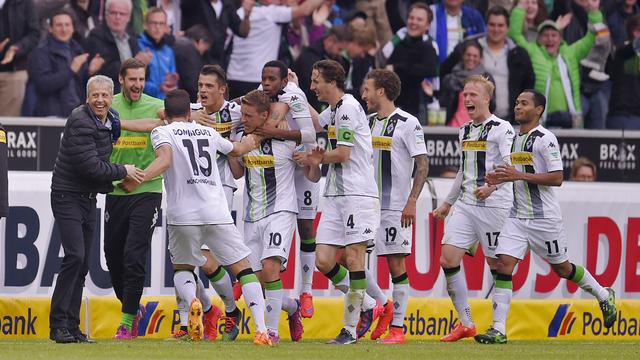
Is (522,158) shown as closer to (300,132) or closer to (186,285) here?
(300,132)

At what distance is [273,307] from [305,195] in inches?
52.4

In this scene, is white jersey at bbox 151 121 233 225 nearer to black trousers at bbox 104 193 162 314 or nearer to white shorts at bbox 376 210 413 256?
black trousers at bbox 104 193 162 314

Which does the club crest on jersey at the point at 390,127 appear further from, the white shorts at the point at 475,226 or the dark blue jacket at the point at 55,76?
the dark blue jacket at the point at 55,76

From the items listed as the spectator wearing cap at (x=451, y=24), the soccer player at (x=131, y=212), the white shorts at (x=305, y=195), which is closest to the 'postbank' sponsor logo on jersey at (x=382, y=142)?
the white shorts at (x=305, y=195)

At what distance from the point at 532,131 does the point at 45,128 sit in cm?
561

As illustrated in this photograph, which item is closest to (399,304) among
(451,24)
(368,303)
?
(368,303)

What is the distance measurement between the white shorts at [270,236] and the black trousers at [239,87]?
4848 mm

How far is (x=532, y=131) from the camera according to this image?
13.2m

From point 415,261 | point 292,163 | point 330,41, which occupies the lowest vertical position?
point 415,261

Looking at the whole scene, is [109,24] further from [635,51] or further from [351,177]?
[635,51]

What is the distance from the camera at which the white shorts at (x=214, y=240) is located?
1170cm

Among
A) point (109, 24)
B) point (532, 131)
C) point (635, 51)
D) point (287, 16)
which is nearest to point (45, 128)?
point (109, 24)

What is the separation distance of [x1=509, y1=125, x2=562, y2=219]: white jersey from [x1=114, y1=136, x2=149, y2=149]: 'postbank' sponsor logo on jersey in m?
3.33

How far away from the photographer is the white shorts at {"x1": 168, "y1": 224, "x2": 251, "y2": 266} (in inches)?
461
